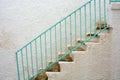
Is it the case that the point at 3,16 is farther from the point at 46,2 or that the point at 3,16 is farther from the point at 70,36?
the point at 70,36

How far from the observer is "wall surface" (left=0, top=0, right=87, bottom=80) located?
6.81 meters

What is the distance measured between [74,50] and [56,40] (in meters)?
1.22

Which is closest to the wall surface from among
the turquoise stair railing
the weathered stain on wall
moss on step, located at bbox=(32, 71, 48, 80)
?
the weathered stain on wall

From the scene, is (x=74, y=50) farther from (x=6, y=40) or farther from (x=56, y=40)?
(x=6, y=40)

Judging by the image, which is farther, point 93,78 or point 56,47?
point 56,47

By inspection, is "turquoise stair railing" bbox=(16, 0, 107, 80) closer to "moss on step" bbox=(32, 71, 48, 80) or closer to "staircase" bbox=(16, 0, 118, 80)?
"staircase" bbox=(16, 0, 118, 80)

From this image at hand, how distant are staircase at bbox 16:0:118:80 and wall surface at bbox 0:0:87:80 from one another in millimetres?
225

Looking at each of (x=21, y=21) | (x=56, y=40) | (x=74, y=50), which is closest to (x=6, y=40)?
(x=21, y=21)

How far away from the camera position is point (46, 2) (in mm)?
6836

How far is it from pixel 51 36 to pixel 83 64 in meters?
1.68

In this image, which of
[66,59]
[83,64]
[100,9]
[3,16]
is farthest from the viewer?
[3,16]

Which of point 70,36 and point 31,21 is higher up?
point 31,21

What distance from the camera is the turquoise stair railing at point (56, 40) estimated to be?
670 cm

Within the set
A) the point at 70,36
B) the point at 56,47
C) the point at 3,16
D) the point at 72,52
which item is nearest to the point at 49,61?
the point at 56,47
